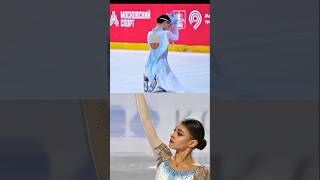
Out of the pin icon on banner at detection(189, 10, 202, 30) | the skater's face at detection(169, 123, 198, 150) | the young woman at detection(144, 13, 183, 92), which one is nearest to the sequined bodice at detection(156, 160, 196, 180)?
the skater's face at detection(169, 123, 198, 150)

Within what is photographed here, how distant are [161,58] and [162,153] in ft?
4.68

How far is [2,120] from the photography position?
5.23m

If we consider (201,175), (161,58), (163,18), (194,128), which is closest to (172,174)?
(201,175)

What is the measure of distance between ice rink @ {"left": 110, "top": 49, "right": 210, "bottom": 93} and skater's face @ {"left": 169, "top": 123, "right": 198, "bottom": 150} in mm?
1407

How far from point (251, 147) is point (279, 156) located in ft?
0.78

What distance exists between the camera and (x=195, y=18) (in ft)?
15.5

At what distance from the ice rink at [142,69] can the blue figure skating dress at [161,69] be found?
0.12 ft

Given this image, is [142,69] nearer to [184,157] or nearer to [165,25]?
[165,25]

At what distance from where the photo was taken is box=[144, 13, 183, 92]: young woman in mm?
4788

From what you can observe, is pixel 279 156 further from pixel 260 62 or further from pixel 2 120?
pixel 2 120

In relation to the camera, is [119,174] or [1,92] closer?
[119,174]

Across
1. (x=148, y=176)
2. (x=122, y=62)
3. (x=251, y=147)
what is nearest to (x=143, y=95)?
(x=122, y=62)

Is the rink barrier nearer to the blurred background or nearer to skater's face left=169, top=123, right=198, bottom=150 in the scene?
the blurred background

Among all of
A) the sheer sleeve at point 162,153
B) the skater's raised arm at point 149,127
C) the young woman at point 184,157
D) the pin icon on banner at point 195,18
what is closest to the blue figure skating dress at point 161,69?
the pin icon on banner at point 195,18
